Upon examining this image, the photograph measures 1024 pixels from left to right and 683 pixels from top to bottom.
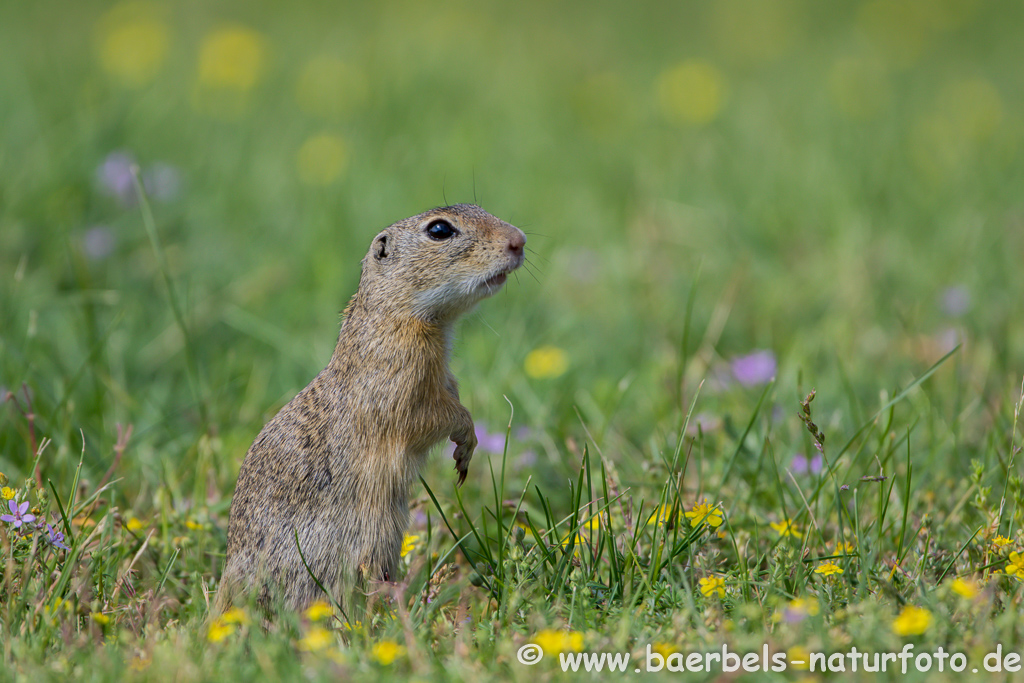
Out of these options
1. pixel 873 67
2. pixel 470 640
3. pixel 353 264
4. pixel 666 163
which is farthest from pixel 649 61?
pixel 470 640

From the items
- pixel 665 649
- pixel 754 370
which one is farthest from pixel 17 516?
pixel 754 370

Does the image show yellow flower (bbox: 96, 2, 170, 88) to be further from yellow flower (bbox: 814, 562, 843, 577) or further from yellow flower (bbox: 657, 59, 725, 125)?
yellow flower (bbox: 814, 562, 843, 577)

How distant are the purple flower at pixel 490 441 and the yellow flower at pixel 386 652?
5.06 ft

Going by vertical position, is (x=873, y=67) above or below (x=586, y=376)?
above

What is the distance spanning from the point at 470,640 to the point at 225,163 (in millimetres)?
5394

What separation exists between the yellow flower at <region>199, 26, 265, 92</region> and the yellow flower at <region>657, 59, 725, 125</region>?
3.57 meters

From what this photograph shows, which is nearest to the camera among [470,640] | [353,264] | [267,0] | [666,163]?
[470,640]

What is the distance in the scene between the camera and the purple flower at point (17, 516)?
2.78 metres

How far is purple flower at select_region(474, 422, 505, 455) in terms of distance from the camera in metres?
4.02

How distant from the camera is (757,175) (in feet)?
24.3

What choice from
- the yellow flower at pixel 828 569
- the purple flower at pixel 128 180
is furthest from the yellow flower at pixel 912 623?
the purple flower at pixel 128 180

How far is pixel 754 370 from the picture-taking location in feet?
15.1

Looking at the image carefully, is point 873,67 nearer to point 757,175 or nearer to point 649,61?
point 649,61

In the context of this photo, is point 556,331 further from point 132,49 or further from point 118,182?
point 132,49
